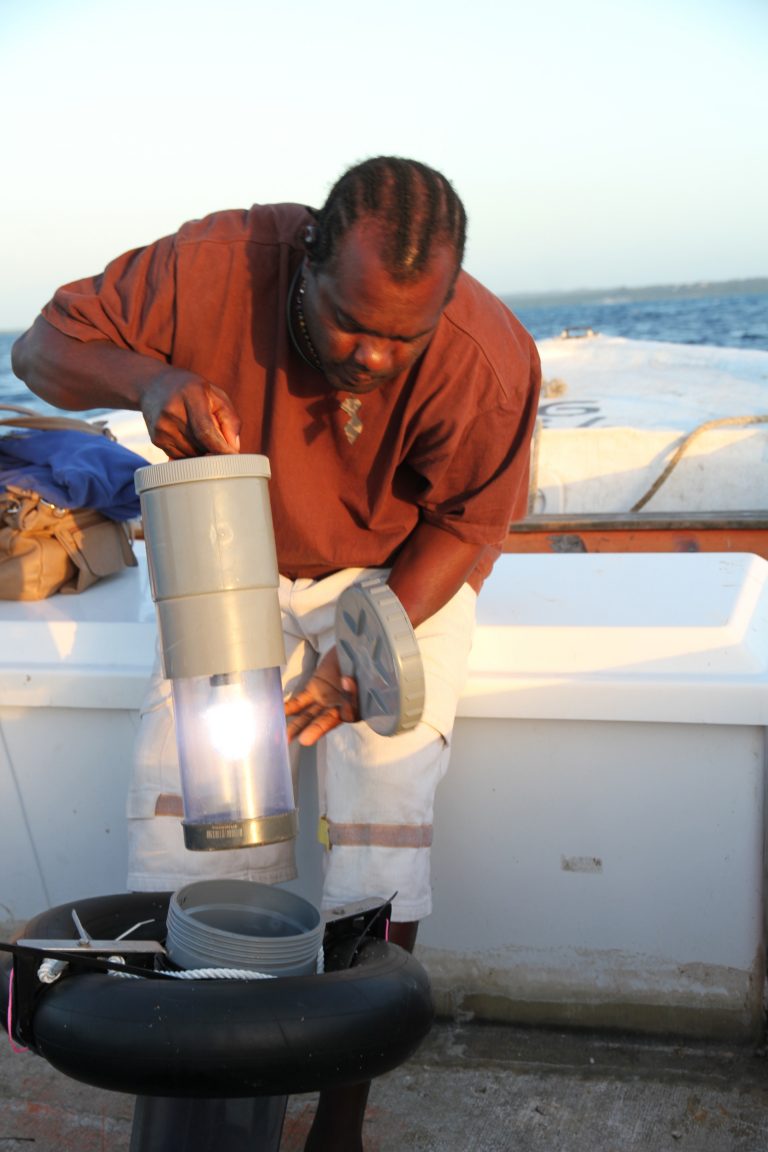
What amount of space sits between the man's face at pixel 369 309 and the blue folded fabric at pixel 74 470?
40.0 inches

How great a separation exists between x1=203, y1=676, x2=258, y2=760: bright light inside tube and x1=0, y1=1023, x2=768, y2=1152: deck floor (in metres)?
0.72

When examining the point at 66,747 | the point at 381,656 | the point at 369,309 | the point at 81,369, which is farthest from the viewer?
the point at 66,747

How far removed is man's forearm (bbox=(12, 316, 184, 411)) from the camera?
5.79 ft

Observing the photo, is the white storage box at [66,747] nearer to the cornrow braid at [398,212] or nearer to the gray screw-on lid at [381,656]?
the gray screw-on lid at [381,656]

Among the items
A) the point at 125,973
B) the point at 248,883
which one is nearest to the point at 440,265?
the point at 248,883

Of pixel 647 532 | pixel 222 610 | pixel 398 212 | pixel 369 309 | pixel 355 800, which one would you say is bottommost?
pixel 647 532

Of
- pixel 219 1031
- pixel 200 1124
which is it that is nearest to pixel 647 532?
pixel 200 1124

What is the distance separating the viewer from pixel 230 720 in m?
1.54

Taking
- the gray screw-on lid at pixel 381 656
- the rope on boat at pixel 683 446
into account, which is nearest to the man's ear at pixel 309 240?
the gray screw-on lid at pixel 381 656

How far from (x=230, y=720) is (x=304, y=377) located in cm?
61

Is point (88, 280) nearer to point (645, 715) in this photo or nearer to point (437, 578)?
point (437, 578)

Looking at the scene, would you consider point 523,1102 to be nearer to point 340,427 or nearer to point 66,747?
point 66,747

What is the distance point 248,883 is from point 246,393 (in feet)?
2.61

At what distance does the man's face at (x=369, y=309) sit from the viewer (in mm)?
1556
